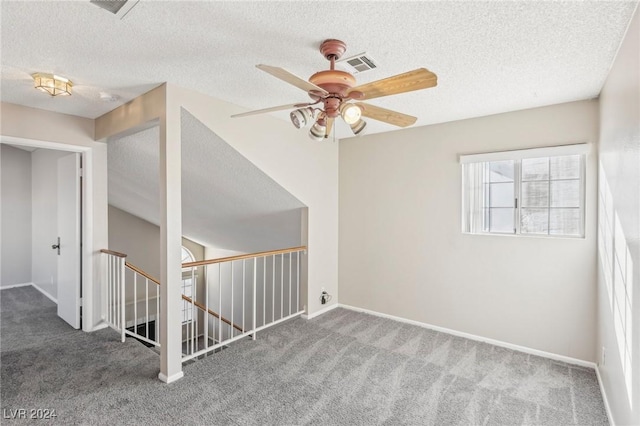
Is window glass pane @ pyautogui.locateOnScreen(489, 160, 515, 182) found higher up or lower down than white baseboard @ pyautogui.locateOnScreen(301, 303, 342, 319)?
higher up

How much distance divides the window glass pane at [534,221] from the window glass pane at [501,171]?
38 centimetres

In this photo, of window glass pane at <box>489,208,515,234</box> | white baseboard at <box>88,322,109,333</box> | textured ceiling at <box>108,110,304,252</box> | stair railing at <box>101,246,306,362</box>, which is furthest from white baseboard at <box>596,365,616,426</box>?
white baseboard at <box>88,322,109,333</box>

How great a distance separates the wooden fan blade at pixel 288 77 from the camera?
5.09ft

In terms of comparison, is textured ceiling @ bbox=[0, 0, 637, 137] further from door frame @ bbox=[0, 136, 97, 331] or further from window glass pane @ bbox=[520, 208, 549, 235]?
window glass pane @ bbox=[520, 208, 549, 235]

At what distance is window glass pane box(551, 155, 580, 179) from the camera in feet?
10.00

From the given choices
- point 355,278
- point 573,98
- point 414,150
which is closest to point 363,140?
point 414,150

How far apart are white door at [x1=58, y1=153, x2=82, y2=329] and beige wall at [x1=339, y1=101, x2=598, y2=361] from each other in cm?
325

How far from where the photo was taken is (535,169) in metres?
3.25

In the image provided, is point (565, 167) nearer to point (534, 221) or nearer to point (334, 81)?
point (534, 221)

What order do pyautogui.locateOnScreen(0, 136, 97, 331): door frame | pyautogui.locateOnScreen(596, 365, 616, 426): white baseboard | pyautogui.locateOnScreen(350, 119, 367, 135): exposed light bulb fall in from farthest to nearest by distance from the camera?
pyautogui.locateOnScreen(0, 136, 97, 331): door frame
pyautogui.locateOnScreen(596, 365, 616, 426): white baseboard
pyautogui.locateOnScreen(350, 119, 367, 135): exposed light bulb

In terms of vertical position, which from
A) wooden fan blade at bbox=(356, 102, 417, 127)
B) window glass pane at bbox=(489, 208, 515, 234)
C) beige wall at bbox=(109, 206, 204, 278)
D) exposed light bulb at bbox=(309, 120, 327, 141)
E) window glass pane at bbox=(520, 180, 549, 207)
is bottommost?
beige wall at bbox=(109, 206, 204, 278)

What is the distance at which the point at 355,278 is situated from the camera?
4.51 m

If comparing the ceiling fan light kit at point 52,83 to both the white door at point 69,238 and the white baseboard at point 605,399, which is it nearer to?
the white door at point 69,238

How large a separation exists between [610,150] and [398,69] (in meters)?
1.61
